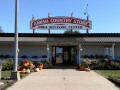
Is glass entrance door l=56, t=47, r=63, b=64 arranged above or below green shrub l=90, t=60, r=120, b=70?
above

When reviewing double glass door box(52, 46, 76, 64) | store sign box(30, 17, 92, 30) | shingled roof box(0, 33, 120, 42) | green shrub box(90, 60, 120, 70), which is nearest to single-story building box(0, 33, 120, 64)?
shingled roof box(0, 33, 120, 42)

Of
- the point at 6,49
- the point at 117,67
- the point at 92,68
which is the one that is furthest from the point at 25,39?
the point at 117,67

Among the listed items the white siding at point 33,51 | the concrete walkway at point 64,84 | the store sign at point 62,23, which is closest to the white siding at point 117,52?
the store sign at point 62,23

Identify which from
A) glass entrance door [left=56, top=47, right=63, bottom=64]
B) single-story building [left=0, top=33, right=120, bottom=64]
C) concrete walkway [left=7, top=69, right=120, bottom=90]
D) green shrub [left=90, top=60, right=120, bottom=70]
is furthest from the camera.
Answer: glass entrance door [left=56, top=47, right=63, bottom=64]

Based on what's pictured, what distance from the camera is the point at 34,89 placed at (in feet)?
49.2

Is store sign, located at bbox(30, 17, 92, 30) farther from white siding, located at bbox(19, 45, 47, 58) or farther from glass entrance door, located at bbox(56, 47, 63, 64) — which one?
white siding, located at bbox(19, 45, 47, 58)

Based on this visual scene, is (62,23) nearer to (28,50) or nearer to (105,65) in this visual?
(28,50)

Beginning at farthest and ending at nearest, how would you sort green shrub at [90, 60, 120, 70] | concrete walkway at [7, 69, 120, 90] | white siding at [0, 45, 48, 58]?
white siding at [0, 45, 48, 58] → green shrub at [90, 60, 120, 70] → concrete walkway at [7, 69, 120, 90]

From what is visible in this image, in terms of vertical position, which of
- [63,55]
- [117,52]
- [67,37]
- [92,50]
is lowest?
[63,55]

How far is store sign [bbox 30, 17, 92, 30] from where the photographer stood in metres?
38.1

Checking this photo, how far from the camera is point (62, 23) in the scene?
125ft

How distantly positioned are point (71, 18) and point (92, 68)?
953 cm

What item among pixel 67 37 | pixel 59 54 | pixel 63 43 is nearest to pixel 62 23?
pixel 67 37

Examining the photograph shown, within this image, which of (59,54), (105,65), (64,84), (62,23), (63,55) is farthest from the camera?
(63,55)
